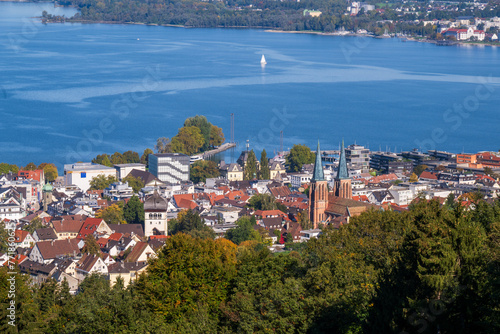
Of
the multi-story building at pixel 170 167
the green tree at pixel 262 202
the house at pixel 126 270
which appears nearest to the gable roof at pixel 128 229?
the house at pixel 126 270

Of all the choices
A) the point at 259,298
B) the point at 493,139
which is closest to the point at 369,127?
the point at 493,139

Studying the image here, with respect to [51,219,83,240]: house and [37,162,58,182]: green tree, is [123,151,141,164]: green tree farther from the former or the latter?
[51,219,83,240]: house

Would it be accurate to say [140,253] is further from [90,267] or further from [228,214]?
[228,214]

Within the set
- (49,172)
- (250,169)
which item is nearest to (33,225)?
(49,172)

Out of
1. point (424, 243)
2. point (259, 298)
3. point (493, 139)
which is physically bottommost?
point (493, 139)

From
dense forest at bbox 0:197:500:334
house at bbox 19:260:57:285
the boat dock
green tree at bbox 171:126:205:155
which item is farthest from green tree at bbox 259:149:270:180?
dense forest at bbox 0:197:500:334

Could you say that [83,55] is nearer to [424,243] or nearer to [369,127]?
[369,127]

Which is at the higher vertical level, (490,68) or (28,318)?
(28,318)
